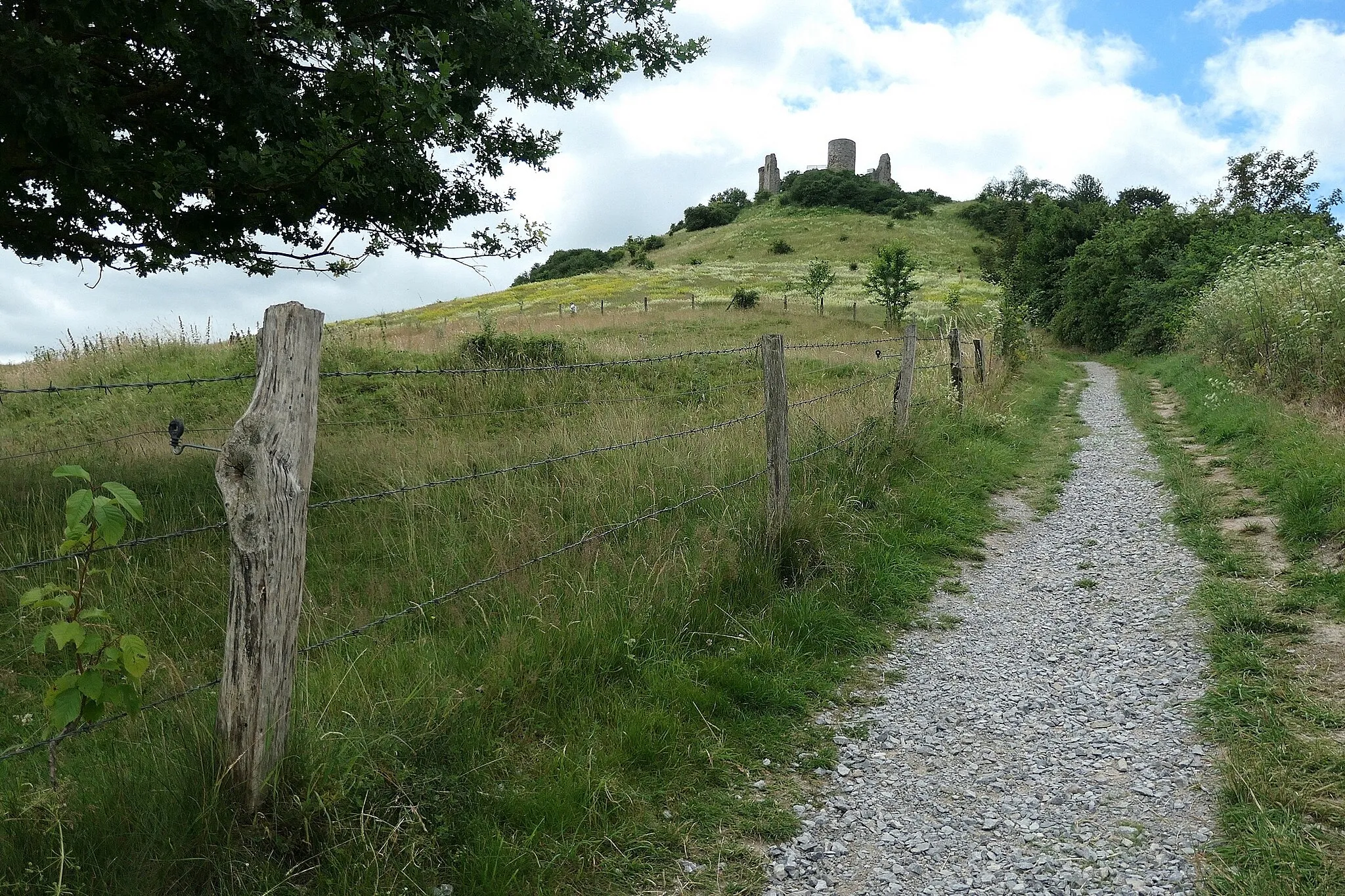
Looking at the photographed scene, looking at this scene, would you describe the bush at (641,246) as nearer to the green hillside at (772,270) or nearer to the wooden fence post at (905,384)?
the green hillside at (772,270)

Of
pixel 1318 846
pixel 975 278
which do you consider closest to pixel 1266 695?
→ pixel 1318 846

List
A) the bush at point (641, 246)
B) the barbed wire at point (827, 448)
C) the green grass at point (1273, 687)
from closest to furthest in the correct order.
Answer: the green grass at point (1273, 687), the barbed wire at point (827, 448), the bush at point (641, 246)

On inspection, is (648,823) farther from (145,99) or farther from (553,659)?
(145,99)

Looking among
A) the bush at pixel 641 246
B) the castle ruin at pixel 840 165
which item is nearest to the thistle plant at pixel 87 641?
the bush at pixel 641 246

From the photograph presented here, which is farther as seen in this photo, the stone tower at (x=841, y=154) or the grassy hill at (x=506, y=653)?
the stone tower at (x=841, y=154)

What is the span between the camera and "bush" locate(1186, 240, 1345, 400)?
A: 1206cm

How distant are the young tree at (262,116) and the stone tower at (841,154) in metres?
114

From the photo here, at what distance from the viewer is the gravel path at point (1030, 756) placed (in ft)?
10.5

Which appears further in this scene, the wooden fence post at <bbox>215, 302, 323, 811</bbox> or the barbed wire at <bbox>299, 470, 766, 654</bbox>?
the barbed wire at <bbox>299, 470, 766, 654</bbox>

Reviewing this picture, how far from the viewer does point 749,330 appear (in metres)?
26.6

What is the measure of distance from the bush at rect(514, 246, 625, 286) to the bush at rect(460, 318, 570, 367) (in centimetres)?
6232

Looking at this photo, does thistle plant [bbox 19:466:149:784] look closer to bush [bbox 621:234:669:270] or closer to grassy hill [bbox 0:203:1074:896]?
grassy hill [bbox 0:203:1074:896]

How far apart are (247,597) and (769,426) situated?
4.03 m

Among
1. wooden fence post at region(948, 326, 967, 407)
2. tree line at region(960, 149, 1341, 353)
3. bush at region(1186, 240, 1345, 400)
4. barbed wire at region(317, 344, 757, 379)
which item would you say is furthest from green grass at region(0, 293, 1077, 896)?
tree line at region(960, 149, 1341, 353)
